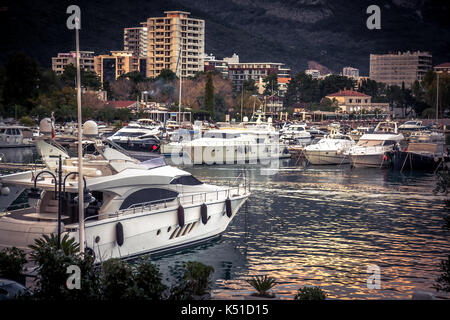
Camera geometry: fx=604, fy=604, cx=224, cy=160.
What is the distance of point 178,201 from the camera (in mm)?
22906

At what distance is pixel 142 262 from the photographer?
13344 millimetres

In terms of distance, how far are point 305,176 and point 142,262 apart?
122ft

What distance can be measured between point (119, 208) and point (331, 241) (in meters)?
9.98

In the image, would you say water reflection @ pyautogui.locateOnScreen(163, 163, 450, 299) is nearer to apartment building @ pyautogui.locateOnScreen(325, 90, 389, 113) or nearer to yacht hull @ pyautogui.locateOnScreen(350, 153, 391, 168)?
yacht hull @ pyautogui.locateOnScreen(350, 153, 391, 168)

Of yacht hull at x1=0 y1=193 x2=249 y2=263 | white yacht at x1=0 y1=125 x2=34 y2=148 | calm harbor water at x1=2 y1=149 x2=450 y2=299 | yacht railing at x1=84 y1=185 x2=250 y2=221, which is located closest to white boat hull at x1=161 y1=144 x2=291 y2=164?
calm harbor water at x1=2 y1=149 x2=450 y2=299

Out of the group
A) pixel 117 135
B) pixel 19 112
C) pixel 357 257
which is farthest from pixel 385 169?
pixel 19 112

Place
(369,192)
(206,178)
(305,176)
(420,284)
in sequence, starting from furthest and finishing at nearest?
(305,176) < (206,178) < (369,192) < (420,284)

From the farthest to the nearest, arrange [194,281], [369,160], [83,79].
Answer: [83,79], [369,160], [194,281]

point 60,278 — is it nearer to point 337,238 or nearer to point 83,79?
point 337,238

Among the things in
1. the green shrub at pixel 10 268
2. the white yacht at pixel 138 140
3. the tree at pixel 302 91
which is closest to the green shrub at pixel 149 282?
the green shrub at pixel 10 268

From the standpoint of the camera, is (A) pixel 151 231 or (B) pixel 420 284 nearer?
(B) pixel 420 284

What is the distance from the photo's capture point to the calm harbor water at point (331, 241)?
2025 centimetres

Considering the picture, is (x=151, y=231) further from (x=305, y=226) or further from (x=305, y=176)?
(x=305, y=176)

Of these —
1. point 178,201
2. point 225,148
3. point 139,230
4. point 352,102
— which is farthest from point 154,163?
point 352,102
